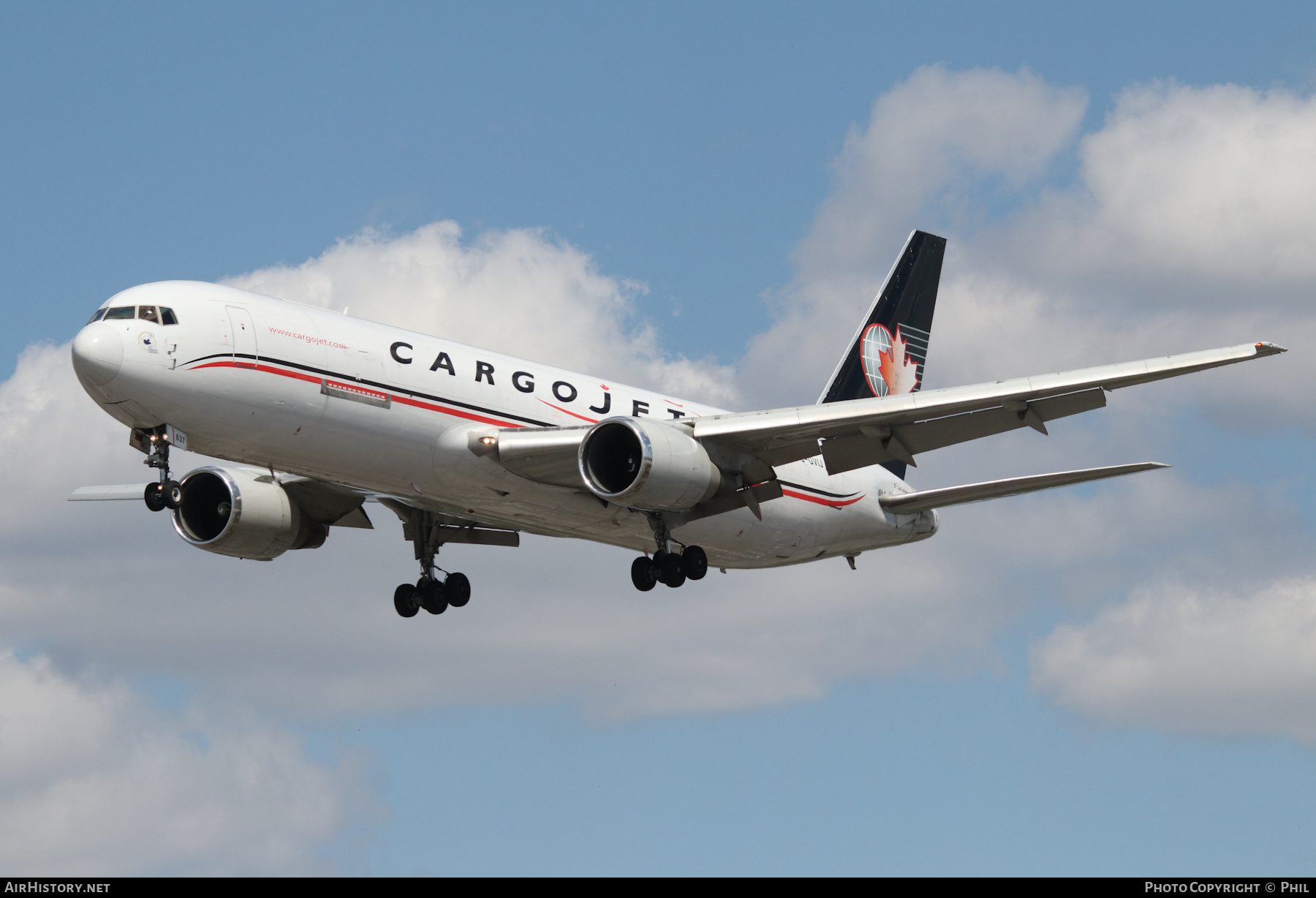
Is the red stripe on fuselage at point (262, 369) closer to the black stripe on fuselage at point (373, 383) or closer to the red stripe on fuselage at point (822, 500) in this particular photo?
the black stripe on fuselage at point (373, 383)

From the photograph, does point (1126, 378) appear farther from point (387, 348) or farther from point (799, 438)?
point (387, 348)

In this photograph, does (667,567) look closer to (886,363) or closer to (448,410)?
(448,410)

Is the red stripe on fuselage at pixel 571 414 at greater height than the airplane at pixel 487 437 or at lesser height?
greater

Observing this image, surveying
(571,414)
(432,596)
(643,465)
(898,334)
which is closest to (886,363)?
(898,334)

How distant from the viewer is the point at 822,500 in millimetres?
37625

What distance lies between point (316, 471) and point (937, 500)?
48.7 feet

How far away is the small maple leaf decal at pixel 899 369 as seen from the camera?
43812 mm

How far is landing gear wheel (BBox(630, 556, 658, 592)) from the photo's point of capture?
3488 cm

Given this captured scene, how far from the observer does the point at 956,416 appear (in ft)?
106

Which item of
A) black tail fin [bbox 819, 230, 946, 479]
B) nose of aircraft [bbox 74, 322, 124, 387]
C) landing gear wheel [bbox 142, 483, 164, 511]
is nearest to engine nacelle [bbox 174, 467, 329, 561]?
landing gear wheel [bbox 142, 483, 164, 511]

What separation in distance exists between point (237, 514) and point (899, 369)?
739 inches

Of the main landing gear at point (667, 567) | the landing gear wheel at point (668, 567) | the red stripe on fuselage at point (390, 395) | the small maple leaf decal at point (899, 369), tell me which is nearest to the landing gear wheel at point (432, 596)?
the main landing gear at point (667, 567)

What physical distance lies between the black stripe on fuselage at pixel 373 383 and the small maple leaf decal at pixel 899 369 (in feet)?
46.0

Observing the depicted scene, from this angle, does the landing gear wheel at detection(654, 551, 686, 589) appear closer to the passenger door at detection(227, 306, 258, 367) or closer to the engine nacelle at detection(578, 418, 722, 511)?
the engine nacelle at detection(578, 418, 722, 511)
